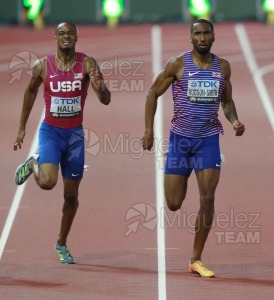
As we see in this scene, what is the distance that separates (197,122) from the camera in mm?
8859

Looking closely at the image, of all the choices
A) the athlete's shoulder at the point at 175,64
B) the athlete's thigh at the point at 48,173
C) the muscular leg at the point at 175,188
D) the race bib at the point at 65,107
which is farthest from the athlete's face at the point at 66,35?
the muscular leg at the point at 175,188

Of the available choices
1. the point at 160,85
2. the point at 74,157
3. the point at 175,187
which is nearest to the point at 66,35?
the point at 160,85

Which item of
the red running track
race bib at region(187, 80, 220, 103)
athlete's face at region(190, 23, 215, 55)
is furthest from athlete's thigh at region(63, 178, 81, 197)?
athlete's face at region(190, 23, 215, 55)

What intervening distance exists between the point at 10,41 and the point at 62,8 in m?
2.79

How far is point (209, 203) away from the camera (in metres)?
8.84

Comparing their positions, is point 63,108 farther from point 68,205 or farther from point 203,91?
point 203,91

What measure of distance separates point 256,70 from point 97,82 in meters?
11.0

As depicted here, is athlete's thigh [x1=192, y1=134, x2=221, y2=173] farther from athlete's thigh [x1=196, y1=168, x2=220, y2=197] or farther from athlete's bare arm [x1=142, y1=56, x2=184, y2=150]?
athlete's bare arm [x1=142, y1=56, x2=184, y2=150]

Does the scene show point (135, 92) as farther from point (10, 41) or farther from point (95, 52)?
point (10, 41)

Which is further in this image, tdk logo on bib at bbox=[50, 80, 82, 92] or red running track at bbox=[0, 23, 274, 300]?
tdk logo on bib at bbox=[50, 80, 82, 92]

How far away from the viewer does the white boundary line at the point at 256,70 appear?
1654 cm

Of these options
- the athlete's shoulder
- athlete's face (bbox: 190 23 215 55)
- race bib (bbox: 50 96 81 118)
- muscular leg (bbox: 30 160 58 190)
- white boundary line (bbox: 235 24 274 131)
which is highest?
white boundary line (bbox: 235 24 274 131)

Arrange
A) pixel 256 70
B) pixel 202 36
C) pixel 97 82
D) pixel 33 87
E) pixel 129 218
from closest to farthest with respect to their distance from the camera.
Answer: pixel 202 36 → pixel 97 82 → pixel 33 87 → pixel 129 218 → pixel 256 70

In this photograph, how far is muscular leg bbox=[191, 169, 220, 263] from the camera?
8.80 meters
